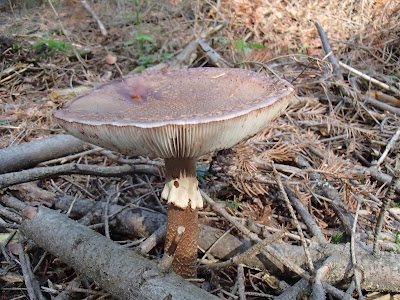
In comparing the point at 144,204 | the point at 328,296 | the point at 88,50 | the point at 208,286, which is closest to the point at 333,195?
the point at 328,296

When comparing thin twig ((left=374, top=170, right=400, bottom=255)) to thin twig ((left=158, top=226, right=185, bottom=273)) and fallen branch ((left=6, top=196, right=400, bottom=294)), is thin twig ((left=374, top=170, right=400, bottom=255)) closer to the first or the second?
fallen branch ((left=6, top=196, right=400, bottom=294))

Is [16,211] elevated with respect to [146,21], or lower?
lower

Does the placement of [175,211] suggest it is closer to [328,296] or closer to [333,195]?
[328,296]

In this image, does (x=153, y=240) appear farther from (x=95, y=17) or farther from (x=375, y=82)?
(x=95, y=17)

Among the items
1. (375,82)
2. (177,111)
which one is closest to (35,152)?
(177,111)

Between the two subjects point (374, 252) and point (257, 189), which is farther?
point (257, 189)

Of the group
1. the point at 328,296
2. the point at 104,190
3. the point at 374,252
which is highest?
the point at 374,252

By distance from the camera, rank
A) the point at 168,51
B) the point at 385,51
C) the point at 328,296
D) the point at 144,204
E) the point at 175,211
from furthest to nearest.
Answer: the point at 168,51
the point at 385,51
the point at 144,204
the point at 175,211
the point at 328,296

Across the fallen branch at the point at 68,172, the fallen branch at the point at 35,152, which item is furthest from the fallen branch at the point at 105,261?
the fallen branch at the point at 35,152
